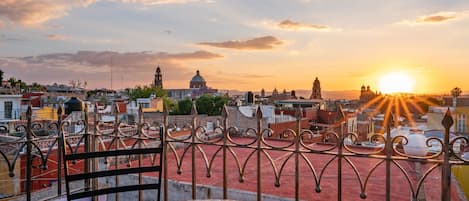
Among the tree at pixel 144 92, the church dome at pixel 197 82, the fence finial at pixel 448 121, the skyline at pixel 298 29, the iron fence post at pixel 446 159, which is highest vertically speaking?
the church dome at pixel 197 82

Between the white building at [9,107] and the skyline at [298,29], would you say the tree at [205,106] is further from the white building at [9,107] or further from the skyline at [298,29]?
the skyline at [298,29]

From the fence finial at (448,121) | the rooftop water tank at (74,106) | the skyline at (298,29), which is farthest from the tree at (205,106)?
the fence finial at (448,121)

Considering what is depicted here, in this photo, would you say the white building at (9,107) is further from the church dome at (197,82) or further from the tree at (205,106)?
the church dome at (197,82)

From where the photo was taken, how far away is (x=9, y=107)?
20.8m

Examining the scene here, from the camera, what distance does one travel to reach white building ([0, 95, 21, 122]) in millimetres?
20205

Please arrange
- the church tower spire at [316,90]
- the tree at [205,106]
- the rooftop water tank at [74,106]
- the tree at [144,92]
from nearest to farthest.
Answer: the rooftop water tank at [74,106]
the tree at [205,106]
the church tower spire at [316,90]
the tree at [144,92]

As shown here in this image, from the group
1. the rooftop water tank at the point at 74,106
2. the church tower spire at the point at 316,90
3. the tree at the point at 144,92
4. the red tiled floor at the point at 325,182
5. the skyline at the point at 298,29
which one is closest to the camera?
the red tiled floor at the point at 325,182

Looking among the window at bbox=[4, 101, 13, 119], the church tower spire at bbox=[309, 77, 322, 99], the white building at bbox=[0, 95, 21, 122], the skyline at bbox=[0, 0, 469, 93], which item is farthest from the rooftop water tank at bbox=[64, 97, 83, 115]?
the church tower spire at bbox=[309, 77, 322, 99]

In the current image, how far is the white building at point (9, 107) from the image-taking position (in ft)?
66.3

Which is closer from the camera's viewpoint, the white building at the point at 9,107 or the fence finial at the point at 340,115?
the fence finial at the point at 340,115

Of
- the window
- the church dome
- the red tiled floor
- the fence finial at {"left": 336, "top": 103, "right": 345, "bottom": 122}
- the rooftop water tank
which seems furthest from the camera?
the church dome

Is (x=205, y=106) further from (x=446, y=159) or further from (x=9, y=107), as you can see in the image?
(x=446, y=159)

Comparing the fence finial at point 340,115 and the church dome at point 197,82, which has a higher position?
the church dome at point 197,82

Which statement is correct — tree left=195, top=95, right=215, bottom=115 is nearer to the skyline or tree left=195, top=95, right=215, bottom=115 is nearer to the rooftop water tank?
the skyline
